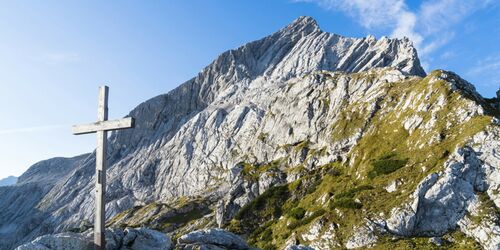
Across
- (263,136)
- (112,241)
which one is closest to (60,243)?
(112,241)

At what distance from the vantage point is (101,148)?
58.3 ft

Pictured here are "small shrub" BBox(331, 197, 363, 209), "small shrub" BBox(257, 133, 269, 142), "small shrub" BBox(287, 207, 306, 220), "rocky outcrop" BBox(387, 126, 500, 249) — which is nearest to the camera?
"rocky outcrop" BBox(387, 126, 500, 249)

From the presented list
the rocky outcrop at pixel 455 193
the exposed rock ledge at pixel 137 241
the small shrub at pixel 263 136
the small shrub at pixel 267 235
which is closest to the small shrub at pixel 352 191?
the rocky outcrop at pixel 455 193

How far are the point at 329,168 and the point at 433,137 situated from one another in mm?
39189

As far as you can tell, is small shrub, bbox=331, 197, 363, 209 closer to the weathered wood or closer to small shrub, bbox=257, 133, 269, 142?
the weathered wood

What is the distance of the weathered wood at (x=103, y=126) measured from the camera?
1684 cm

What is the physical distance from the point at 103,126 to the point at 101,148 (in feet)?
3.06

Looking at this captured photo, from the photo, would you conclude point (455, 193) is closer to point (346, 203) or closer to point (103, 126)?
point (346, 203)

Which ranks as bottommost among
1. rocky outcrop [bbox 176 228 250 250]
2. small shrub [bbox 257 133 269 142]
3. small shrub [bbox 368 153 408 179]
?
rocky outcrop [bbox 176 228 250 250]

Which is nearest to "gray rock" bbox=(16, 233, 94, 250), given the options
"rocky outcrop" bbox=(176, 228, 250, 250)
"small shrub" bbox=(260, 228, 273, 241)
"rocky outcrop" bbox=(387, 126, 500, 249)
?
"rocky outcrop" bbox=(176, 228, 250, 250)

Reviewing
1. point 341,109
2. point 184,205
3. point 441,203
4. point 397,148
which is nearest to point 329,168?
point 397,148

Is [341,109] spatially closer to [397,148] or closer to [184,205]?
[397,148]

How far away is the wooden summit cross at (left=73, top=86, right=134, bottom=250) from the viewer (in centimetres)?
1700

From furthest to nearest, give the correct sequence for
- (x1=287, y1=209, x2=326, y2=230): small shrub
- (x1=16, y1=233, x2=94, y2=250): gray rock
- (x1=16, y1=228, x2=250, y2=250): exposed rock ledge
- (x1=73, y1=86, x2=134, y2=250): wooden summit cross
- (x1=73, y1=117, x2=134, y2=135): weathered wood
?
(x1=287, y1=209, x2=326, y2=230): small shrub < (x1=16, y1=228, x2=250, y2=250): exposed rock ledge < (x1=16, y1=233, x2=94, y2=250): gray rock < (x1=73, y1=86, x2=134, y2=250): wooden summit cross < (x1=73, y1=117, x2=134, y2=135): weathered wood
